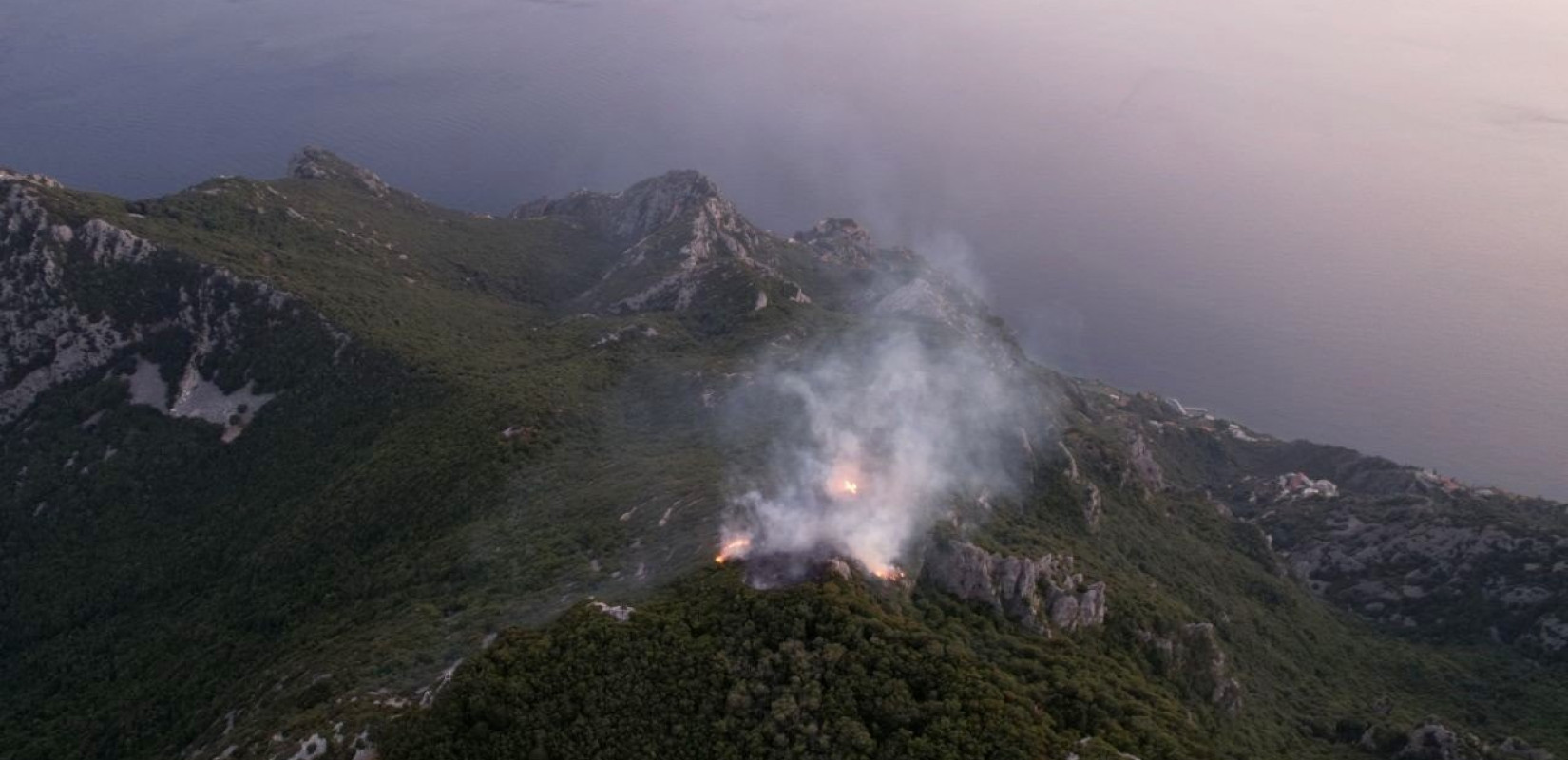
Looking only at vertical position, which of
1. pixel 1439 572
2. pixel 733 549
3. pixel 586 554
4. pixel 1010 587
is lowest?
pixel 1439 572

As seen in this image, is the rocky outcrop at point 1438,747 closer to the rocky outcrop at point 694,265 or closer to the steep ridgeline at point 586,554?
the steep ridgeline at point 586,554

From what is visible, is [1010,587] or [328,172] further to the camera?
[328,172]

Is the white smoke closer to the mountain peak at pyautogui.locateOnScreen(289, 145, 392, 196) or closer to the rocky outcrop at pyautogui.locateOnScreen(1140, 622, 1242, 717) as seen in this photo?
the rocky outcrop at pyautogui.locateOnScreen(1140, 622, 1242, 717)

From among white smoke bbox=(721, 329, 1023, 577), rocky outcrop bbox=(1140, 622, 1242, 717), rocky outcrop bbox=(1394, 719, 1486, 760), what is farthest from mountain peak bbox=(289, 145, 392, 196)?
rocky outcrop bbox=(1394, 719, 1486, 760)

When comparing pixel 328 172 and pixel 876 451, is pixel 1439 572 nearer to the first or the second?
pixel 876 451

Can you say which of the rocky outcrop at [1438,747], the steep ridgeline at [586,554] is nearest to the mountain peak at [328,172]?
the steep ridgeline at [586,554]

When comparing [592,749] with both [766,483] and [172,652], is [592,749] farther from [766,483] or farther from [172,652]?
[172,652]

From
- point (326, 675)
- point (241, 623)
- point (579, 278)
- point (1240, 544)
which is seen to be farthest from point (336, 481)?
point (1240, 544)

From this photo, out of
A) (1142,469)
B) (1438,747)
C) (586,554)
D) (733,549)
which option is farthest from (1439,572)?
(586,554)
